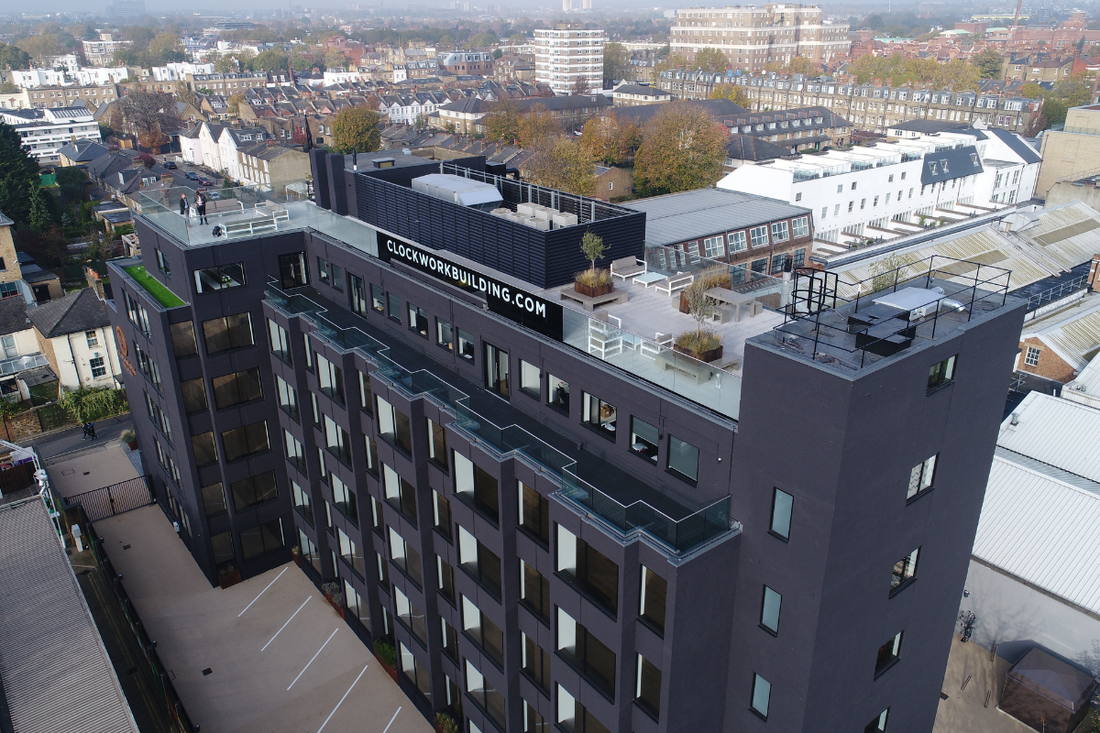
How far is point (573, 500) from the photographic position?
20.0m

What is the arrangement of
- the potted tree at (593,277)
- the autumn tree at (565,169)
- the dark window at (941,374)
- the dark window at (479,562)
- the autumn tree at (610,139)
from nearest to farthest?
the dark window at (941,374)
the dark window at (479,562)
the potted tree at (593,277)
the autumn tree at (565,169)
the autumn tree at (610,139)

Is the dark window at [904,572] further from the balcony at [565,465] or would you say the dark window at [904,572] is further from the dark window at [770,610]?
the balcony at [565,465]

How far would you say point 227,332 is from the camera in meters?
34.9

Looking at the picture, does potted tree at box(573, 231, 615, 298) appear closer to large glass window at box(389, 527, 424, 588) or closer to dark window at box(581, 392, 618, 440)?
dark window at box(581, 392, 618, 440)

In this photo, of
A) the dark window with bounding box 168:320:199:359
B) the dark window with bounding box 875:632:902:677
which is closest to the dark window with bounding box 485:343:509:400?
the dark window with bounding box 875:632:902:677

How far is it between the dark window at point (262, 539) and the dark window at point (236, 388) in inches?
278

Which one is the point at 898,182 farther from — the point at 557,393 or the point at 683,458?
the point at 683,458

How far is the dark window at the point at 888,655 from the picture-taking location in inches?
811

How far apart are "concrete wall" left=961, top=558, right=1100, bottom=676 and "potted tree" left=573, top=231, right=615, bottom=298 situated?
864 inches

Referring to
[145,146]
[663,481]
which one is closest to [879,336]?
[663,481]

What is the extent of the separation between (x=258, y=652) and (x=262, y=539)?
6.52m

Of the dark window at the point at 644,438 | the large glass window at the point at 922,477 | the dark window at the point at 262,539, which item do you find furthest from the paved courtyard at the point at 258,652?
the large glass window at the point at 922,477

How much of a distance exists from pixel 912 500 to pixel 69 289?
9049 centimetres

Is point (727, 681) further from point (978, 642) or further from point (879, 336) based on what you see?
point (978, 642)
